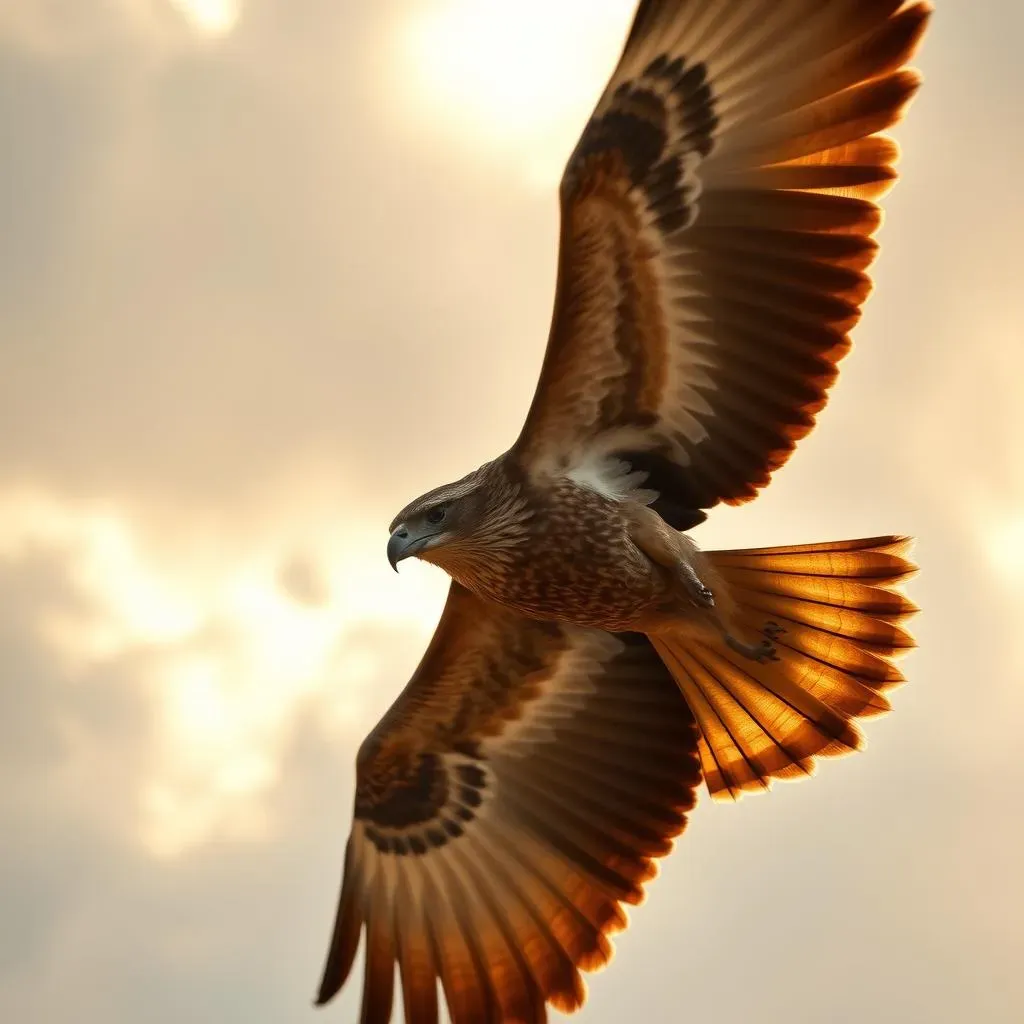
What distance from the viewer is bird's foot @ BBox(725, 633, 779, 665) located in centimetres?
809

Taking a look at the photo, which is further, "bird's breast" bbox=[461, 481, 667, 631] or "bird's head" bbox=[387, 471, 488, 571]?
"bird's head" bbox=[387, 471, 488, 571]

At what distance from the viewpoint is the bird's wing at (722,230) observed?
7105 mm

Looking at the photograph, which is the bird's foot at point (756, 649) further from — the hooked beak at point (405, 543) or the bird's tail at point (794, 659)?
the hooked beak at point (405, 543)

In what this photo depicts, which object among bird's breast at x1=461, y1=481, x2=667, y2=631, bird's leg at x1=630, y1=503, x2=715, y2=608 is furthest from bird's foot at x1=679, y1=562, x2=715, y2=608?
bird's breast at x1=461, y1=481, x2=667, y2=631

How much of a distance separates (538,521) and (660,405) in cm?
88

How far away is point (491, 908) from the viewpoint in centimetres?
896

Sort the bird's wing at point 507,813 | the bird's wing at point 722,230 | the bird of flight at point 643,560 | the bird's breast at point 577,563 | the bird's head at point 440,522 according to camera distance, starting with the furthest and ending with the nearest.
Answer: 1. the bird's wing at point 507,813
2. the bird's head at point 440,522
3. the bird's breast at point 577,563
4. the bird of flight at point 643,560
5. the bird's wing at point 722,230

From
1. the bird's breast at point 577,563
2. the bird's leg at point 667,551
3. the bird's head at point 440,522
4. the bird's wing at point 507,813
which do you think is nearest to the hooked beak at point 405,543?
the bird's head at point 440,522

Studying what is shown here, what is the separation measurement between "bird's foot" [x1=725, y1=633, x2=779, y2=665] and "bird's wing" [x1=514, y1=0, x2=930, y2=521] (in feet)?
2.33

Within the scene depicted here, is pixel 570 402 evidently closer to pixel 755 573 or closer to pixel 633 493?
pixel 633 493

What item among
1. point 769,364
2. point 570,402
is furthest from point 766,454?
point 570,402

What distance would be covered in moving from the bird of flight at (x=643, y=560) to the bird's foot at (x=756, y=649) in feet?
0.05

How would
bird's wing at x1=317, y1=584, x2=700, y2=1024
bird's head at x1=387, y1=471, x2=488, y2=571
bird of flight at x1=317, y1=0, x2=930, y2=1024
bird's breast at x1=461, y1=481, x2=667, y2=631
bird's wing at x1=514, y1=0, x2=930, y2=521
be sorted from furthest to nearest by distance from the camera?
bird's wing at x1=317, y1=584, x2=700, y2=1024, bird's head at x1=387, y1=471, x2=488, y2=571, bird's breast at x1=461, y1=481, x2=667, y2=631, bird of flight at x1=317, y1=0, x2=930, y2=1024, bird's wing at x1=514, y1=0, x2=930, y2=521

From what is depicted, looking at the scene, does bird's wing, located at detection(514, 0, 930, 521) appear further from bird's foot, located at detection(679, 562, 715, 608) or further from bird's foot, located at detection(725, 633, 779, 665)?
bird's foot, located at detection(725, 633, 779, 665)
